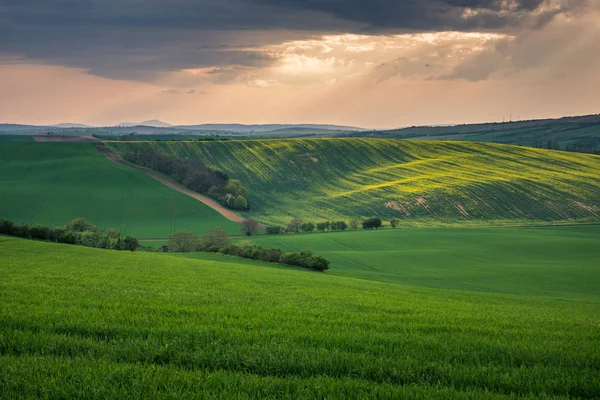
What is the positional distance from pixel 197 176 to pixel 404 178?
2369 inches

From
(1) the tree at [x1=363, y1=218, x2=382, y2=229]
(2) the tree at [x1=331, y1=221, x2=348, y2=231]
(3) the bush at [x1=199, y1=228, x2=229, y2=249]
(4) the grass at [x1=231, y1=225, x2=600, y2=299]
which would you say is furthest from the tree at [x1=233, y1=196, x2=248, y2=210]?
(3) the bush at [x1=199, y1=228, x2=229, y2=249]

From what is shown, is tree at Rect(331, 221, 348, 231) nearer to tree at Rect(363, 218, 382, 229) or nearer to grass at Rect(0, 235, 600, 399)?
tree at Rect(363, 218, 382, 229)

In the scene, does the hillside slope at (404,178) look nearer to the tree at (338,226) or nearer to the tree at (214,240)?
the tree at (338,226)

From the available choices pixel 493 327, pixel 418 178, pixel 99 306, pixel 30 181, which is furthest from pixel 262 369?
pixel 418 178

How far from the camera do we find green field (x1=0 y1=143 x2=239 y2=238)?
94.4 meters

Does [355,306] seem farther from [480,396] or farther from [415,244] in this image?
[415,244]

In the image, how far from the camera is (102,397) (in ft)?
21.2

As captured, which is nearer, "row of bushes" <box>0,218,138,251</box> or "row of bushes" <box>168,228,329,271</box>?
"row of bushes" <box>168,228,329,271</box>

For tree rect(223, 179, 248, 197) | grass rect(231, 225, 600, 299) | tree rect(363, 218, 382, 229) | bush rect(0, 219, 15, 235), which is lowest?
grass rect(231, 225, 600, 299)

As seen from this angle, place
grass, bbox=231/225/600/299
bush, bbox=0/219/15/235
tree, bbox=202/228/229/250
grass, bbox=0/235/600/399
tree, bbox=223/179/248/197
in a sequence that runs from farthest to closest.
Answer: tree, bbox=223/179/248/197
tree, bbox=202/228/229/250
bush, bbox=0/219/15/235
grass, bbox=231/225/600/299
grass, bbox=0/235/600/399

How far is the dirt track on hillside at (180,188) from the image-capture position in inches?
4135

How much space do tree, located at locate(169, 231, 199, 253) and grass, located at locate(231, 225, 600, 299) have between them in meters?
11.0

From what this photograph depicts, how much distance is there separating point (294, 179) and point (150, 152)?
42050mm

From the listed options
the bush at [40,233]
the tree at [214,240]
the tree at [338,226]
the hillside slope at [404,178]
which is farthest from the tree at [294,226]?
the bush at [40,233]
